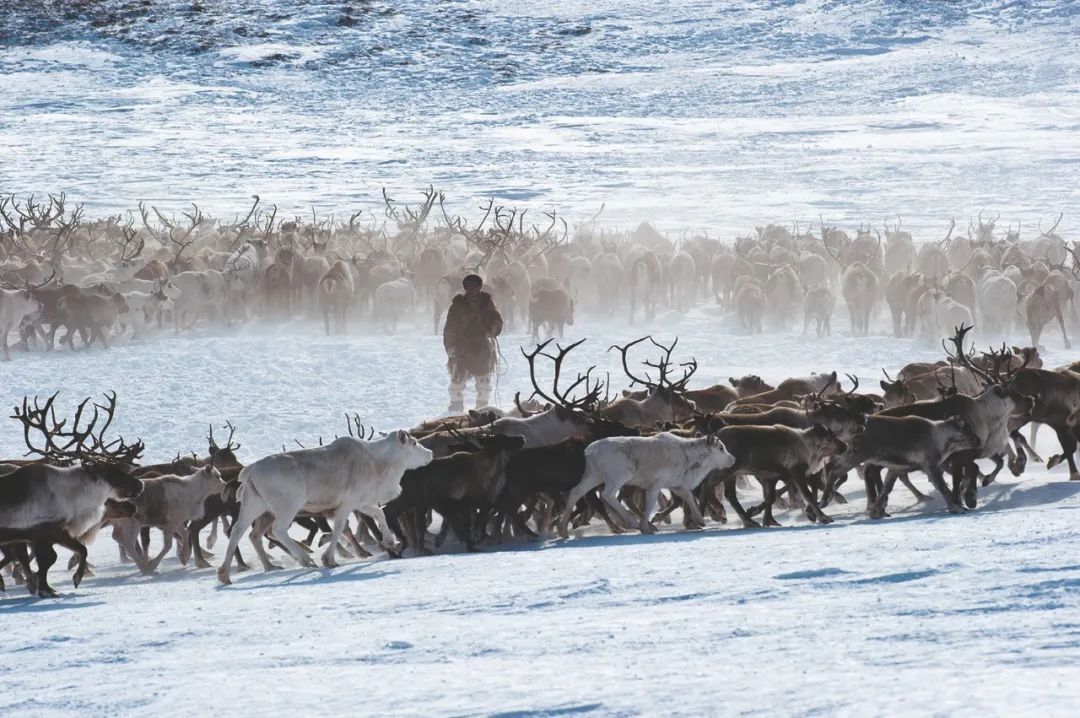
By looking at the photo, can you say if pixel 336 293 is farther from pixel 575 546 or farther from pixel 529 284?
pixel 575 546

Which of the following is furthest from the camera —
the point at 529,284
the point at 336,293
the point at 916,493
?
the point at 529,284

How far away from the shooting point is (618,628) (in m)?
6.23

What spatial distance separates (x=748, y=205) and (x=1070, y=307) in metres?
23.7

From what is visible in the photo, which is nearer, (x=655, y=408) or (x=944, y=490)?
(x=944, y=490)

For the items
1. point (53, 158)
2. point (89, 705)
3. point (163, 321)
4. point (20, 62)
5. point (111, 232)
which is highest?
point (20, 62)

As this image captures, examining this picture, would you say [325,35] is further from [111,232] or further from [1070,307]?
[1070,307]

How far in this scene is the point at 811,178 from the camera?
49.2m

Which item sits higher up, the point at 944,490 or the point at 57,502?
the point at 57,502

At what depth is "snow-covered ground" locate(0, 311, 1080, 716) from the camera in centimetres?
523

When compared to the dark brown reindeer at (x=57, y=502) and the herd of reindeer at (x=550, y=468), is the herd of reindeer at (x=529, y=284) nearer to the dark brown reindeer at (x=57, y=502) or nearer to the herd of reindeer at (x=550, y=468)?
the herd of reindeer at (x=550, y=468)

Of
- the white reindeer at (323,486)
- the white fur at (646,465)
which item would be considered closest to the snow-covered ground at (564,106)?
the white fur at (646,465)

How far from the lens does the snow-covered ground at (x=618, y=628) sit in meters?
5.23

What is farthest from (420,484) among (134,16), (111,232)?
(134,16)

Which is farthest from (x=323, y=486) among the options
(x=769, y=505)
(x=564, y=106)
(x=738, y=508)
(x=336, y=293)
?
(x=564, y=106)
